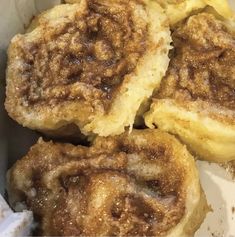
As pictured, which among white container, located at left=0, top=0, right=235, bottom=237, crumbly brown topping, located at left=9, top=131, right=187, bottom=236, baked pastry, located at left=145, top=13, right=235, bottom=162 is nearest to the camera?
crumbly brown topping, located at left=9, top=131, right=187, bottom=236

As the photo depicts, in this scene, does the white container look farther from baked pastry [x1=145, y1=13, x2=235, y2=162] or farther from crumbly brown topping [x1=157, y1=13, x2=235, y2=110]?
crumbly brown topping [x1=157, y1=13, x2=235, y2=110]

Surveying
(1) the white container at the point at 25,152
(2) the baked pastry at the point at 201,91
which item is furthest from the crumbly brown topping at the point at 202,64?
(1) the white container at the point at 25,152

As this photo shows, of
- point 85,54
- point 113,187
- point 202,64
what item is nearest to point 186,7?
point 202,64

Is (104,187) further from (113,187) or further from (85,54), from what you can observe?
(85,54)

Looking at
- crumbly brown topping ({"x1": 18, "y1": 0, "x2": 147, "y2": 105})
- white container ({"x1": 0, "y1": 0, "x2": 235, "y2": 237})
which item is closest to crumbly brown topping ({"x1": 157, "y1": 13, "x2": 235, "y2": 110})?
crumbly brown topping ({"x1": 18, "y1": 0, "x2": 147, "y2": 105})

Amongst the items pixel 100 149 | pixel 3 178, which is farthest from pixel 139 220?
pixel 3 178

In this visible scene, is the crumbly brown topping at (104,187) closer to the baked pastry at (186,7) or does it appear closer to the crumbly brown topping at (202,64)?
the crumbly brown topping at (202,64)

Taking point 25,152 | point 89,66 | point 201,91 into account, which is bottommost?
point 25,152

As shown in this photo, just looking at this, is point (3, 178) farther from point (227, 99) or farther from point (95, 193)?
point (227, 99)
